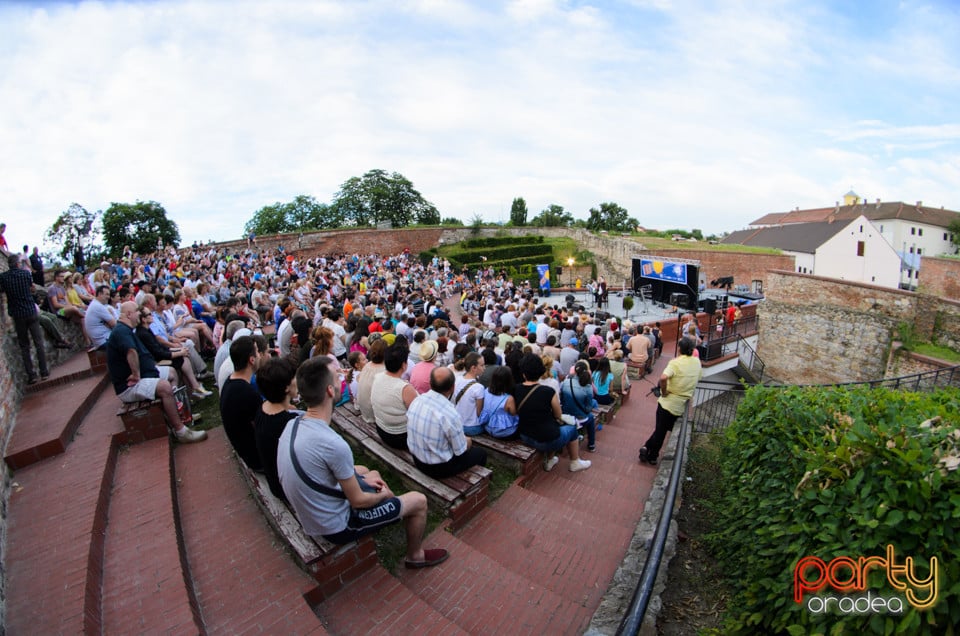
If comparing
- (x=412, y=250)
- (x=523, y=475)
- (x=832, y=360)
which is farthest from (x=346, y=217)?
(x=523, y=475)

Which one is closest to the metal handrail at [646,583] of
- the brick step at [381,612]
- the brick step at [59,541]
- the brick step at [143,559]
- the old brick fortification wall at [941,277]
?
the brick step at [381,612]

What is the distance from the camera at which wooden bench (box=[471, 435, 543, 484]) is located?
172 inches

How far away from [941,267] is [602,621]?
30.3 meters

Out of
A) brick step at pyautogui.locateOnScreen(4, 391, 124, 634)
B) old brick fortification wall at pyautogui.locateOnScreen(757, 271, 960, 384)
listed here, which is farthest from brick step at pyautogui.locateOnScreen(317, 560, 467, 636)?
old brick fortification wall at pyautogui.locateOnScreen(757, 271, 960, 384)

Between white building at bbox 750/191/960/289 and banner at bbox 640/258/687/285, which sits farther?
white building at bbox 750/191/960/289

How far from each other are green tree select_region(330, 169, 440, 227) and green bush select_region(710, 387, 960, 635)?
176 feet

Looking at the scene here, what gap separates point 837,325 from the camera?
14570mm

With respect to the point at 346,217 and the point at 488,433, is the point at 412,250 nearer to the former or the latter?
the point at 346,217

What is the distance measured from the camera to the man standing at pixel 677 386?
16.4ft

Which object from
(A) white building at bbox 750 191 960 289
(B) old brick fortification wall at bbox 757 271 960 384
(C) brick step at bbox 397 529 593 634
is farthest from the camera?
(A) white building at bbox 750 191 960 289

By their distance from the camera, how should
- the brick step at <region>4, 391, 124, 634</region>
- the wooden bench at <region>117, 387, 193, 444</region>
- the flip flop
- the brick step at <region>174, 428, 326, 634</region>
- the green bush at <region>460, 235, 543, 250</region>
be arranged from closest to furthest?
the brick step at <region>4, 391, 124, 634</region> → the brick step at <region>174, 428, 326, 634</region> → the flip flop → the wooden bench at <region>117, 387, 193, 444</region> → the green bush at <region>460, 235, 543, 250</region>

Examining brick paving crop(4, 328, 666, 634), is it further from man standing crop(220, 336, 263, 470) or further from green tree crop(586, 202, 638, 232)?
green tree crop(586, 202, 638, 232)

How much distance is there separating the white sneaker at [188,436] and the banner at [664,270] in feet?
62.2

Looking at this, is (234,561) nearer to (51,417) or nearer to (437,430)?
(437,430)
